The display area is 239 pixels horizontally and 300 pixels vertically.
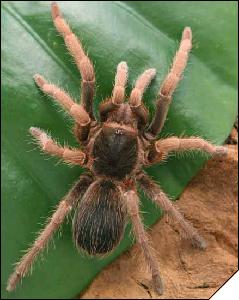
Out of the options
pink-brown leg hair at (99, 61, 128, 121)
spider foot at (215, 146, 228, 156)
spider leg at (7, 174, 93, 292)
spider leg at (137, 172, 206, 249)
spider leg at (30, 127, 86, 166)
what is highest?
pink-brown leg hair at (99, 61, 128, 121)

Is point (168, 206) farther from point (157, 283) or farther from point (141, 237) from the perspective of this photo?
point (157, 283)

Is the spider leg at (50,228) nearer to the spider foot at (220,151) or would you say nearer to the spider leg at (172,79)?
the spider leg at (172,79)

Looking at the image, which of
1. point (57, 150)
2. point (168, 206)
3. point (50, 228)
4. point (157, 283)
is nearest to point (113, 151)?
point (57, 150)

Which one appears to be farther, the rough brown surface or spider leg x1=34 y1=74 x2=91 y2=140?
the rough brown surface

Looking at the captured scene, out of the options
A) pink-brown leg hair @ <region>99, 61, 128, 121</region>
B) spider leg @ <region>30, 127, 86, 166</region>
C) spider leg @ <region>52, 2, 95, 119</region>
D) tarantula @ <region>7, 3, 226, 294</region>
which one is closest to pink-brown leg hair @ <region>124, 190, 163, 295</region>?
tarantula @ <region>7, 3, 226, 294</region>

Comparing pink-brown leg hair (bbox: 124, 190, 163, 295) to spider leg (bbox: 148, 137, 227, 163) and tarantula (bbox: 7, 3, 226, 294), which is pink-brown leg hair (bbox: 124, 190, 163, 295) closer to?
tarantula (bbox: 7, 3, 226, 294)

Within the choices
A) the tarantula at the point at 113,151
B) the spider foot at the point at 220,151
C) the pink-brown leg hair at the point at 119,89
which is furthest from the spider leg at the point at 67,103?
the spider foot at the point at 220,151

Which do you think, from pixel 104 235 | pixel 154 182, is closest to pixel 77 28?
pixel 154 182

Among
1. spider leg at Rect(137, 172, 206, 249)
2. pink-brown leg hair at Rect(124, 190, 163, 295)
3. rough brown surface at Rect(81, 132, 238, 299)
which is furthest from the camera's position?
rough brown surface at Rect(81, 132, 238, 299)
